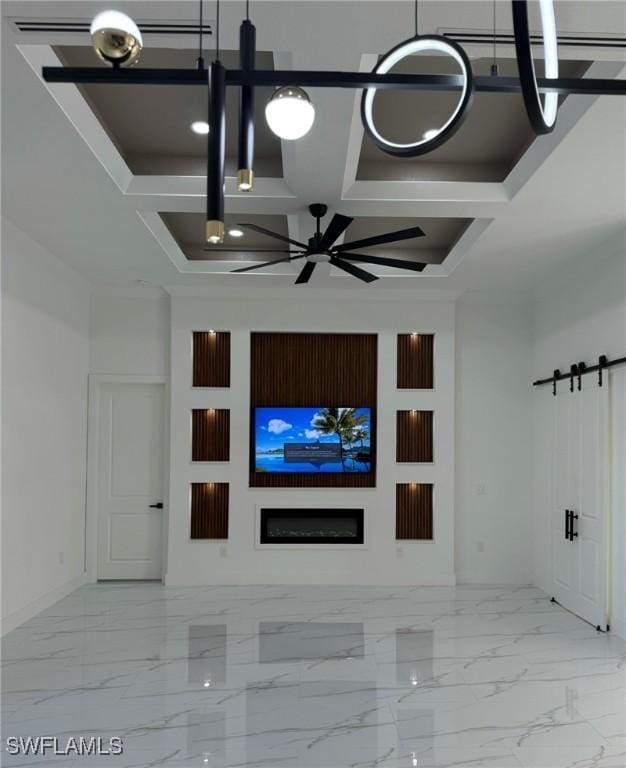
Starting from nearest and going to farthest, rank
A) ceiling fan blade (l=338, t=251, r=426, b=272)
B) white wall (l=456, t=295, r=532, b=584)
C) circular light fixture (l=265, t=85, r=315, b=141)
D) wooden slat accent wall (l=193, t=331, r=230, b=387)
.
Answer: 1. circular light fixture (l=265, t=85, r=315, b=141)
2. ceiling fan blade (l=338, t=251, r=426, b=272)
3. white wall (l=456, t=295, r=532, b=584)
4. wooden slat accent wall (l=193, t=331, r=230, b=387)

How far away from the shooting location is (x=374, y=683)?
14.0ft

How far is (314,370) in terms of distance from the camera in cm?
750

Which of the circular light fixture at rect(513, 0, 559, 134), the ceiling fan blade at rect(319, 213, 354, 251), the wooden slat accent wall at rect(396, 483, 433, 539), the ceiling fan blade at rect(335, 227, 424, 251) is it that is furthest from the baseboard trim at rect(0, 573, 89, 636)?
the circular light fixture at rect(513, 0, 559, 134)

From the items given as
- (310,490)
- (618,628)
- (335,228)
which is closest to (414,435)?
(310,490)

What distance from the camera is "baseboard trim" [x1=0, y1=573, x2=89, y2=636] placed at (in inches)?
207

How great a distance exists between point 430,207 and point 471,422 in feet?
11.1

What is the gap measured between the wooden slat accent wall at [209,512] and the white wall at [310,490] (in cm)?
9

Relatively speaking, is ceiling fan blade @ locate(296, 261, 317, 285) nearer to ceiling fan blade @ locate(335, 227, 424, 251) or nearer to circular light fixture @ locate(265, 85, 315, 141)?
ceiling fan blade @ locate(335, 227, 424, 251)

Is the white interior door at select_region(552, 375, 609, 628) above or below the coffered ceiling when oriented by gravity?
below

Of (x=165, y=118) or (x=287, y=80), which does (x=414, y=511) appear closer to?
(x=165, y=118)

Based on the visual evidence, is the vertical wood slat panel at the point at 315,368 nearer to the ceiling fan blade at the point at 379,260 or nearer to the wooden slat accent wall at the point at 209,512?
the wooden slat accent wall at the point at 209,512

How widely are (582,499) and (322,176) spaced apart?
12.4 ft

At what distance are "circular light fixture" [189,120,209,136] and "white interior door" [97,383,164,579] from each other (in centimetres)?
389

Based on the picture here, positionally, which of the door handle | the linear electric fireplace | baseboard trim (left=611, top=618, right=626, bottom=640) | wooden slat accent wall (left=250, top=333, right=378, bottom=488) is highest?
wooden slat accent wall (left=250, top=333, right=378, bottom=488)
